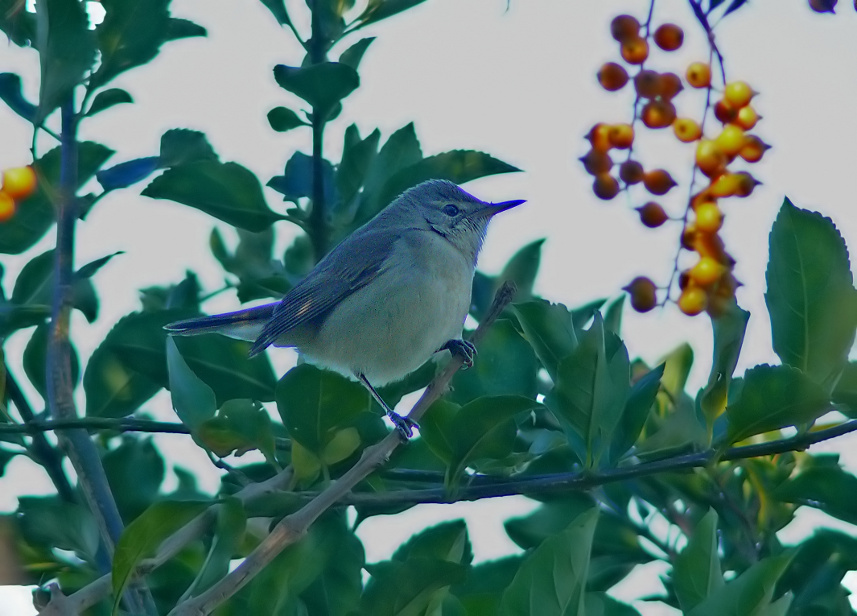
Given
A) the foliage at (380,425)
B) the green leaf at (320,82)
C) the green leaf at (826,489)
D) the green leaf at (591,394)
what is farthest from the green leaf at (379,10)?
the green leaf at (826,489)

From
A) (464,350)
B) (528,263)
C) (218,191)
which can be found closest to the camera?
(464,350)

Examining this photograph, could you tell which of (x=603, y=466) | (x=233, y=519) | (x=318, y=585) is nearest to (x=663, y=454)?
(x=603, y=466)

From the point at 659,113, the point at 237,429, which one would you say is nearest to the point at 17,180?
the point at 237,429

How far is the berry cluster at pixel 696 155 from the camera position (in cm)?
320

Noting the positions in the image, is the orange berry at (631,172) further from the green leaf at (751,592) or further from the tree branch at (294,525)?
the green leaf at (751,592)

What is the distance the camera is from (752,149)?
11.0ft

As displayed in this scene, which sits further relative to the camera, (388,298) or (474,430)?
(388,298)

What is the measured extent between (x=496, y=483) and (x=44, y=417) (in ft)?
4.10

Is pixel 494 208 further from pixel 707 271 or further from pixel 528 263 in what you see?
pixel 707 271

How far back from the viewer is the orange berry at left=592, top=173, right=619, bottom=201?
3430mm

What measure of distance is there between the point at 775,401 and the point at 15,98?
2090 millimetres

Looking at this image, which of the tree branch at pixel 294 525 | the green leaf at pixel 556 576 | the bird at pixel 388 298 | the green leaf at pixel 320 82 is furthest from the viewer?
the bird at pixel 388 298

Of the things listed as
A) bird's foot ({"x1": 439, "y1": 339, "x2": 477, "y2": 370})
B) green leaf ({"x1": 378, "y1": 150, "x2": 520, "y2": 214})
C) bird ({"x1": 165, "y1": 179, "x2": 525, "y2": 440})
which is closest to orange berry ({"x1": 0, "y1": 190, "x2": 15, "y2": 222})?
bird ({"x1": 165, "y1": 179, "x2": 525, "y2": 440})

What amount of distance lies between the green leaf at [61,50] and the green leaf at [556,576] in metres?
1.85
